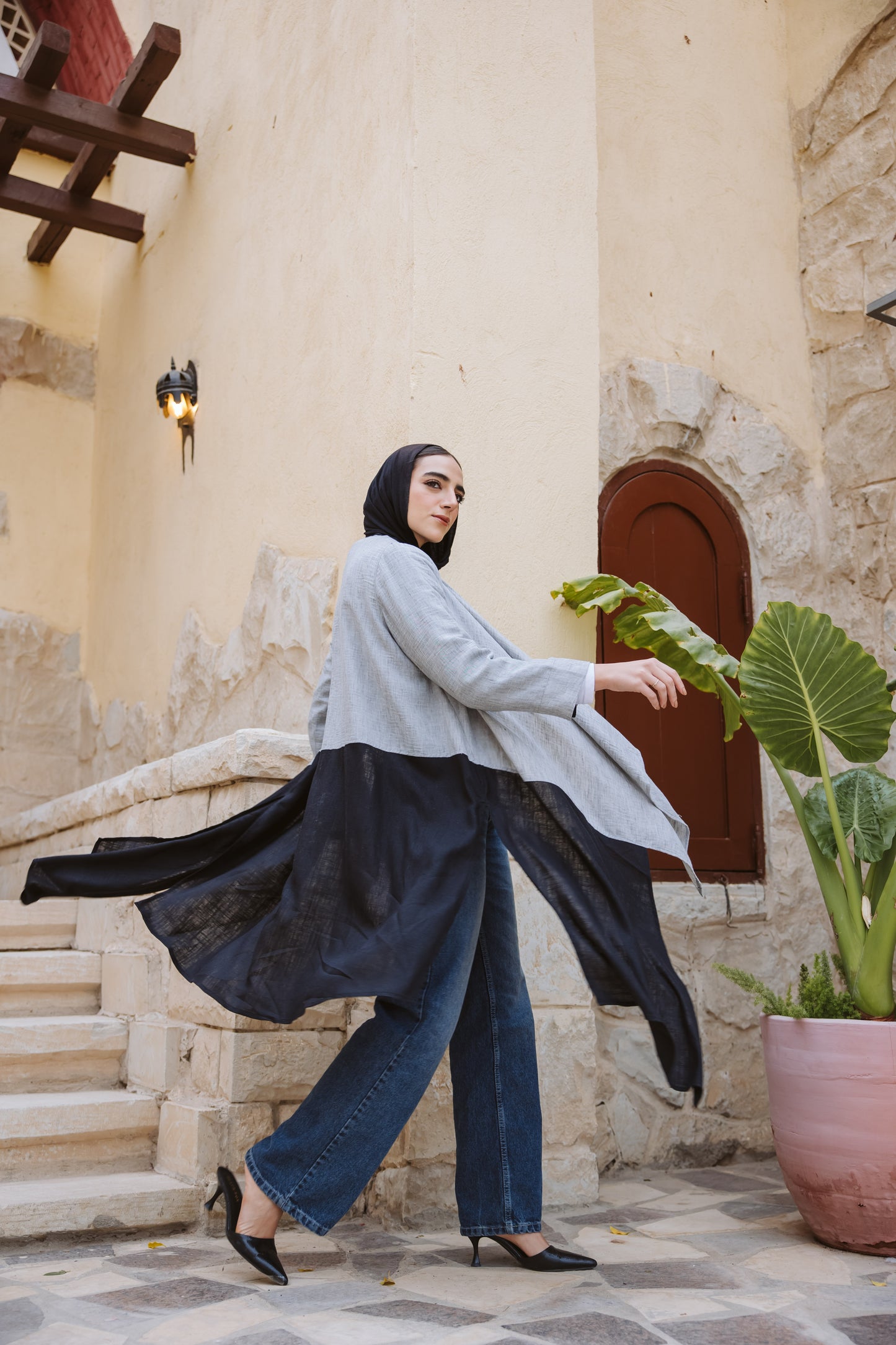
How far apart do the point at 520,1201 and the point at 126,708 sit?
422 cm

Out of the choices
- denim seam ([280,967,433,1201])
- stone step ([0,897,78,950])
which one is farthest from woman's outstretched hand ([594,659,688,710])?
stone step ([0,897,78,950])

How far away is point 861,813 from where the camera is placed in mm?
2959

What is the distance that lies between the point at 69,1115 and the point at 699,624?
2.77m

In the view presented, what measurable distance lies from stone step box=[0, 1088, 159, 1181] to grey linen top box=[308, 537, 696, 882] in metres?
1.38

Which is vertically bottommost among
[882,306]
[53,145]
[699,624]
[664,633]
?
[664,633]

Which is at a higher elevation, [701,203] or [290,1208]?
[701,203]

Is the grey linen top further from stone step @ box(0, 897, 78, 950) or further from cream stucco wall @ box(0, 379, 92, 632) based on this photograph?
cream stucco wall @ box(0, 379, 92, 632)

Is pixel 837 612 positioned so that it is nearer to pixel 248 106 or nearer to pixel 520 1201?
pixel 520 1201

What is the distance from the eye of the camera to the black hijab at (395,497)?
2.53 meters

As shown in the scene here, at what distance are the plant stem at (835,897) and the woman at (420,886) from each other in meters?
0.80

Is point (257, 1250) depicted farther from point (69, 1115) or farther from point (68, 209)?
point (68, 209)

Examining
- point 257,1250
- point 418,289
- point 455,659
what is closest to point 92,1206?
point 257,1250

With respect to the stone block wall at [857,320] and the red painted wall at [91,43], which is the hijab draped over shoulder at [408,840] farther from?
the red painted wall at [91,43]

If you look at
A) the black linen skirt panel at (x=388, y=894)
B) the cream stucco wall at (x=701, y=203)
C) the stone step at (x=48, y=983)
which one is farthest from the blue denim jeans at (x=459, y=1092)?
the cream stucco wall at (x=701, y=203)
